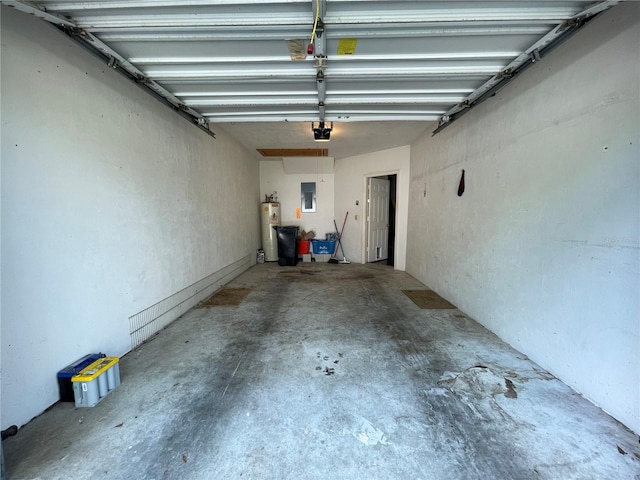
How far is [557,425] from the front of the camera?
1501 mm

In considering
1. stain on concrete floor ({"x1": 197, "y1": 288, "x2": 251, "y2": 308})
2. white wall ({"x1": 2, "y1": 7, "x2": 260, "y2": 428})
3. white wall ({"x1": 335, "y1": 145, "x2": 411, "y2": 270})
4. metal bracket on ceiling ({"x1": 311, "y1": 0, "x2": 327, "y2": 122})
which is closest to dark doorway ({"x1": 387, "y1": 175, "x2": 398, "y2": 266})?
white wall ({"x1": 335, "y1": 145, "x2": 411, "y2": 270})

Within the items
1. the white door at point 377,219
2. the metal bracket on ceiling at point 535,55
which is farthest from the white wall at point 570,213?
the white door at point 377,219

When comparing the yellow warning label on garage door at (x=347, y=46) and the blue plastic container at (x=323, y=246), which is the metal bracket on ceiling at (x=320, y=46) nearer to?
the yellow warning label on garage door at (x=347, y=46)

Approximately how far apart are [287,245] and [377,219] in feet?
7.71

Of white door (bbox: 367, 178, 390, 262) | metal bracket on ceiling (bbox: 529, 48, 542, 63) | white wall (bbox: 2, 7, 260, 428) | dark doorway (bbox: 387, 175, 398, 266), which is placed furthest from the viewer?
dark doorway (bbox: 387, 175, 398, 266)

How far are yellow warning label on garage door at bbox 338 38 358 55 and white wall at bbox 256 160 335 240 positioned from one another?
4.99 meters

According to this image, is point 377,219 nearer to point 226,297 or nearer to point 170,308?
point 226,297

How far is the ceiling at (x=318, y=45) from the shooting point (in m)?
1.48

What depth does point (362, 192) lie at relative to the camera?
240 inches

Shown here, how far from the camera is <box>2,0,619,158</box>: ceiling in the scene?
148 centimetres

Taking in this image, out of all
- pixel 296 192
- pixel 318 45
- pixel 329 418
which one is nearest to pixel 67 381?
pixel 329 418

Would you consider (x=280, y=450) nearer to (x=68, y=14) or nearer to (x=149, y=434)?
(x=149, y=434)

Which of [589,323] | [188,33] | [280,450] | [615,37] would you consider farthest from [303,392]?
[615,37]

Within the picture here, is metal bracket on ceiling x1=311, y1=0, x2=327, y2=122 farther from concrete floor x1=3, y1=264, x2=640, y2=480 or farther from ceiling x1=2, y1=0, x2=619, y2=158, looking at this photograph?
concrete floor x1=3, y1=264, x2=640, y2=480
